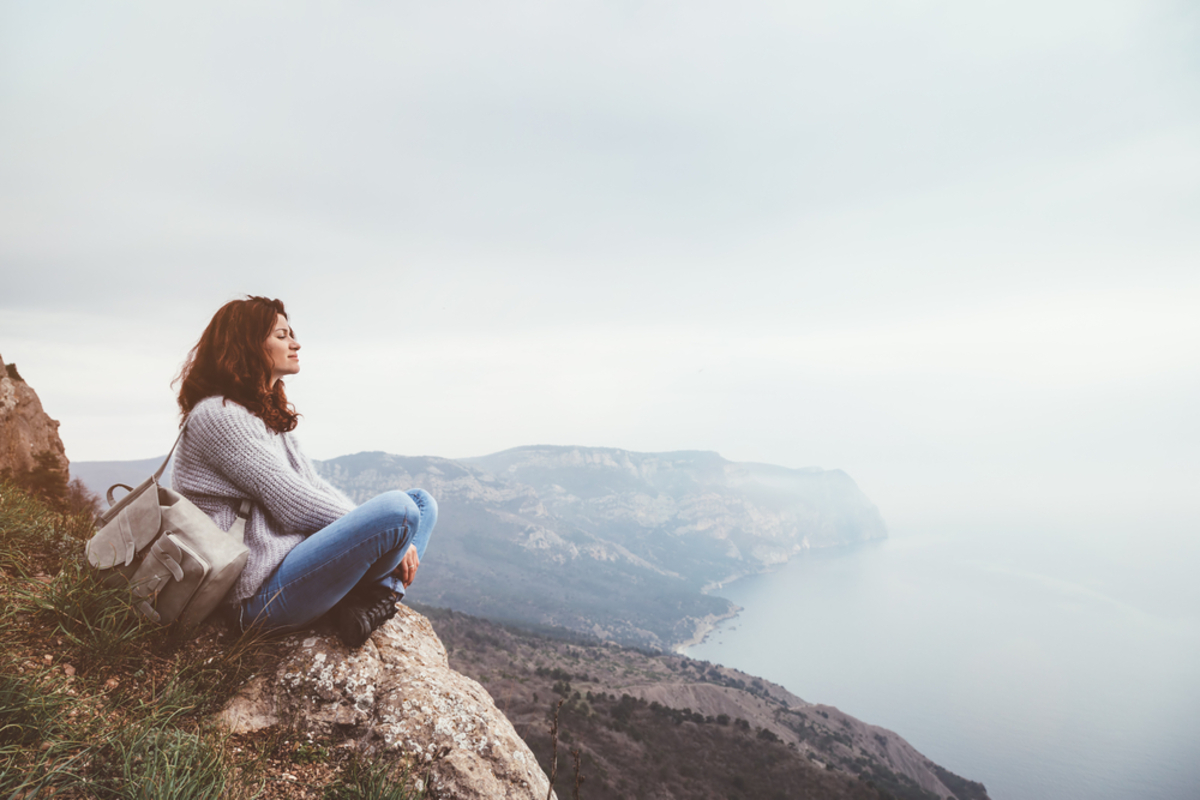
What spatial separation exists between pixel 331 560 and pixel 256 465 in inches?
23.8

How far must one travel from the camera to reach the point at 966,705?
108500 millimetres

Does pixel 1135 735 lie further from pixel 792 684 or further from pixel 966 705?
pixel 792 684

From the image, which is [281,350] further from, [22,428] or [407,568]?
[22,428]

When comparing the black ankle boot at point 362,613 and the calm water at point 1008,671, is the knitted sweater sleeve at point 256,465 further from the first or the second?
the calm water at point 1008,671

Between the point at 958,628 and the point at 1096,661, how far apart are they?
29.5m

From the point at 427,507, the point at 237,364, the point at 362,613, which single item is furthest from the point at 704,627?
the point at 237,364

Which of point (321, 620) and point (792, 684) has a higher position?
point (321, 620)

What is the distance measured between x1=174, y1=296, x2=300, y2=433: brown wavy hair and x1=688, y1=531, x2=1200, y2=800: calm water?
113m

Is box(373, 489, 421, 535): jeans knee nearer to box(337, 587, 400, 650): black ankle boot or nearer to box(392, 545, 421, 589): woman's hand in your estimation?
box(392, 545, 421, 589): woman's hand

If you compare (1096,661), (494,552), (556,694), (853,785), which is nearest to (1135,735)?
(1096,661)

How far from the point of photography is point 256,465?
2.58 meters

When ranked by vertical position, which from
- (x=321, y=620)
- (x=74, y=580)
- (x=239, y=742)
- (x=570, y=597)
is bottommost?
(x=570, y=597)

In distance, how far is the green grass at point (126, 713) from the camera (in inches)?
72.6

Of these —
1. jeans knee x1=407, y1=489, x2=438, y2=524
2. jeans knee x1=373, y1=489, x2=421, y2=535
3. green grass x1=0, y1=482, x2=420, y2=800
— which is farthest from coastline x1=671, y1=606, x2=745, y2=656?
jeans knee x1=373, y1=489, x2=421, y2=535
